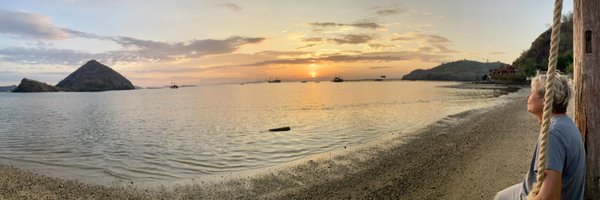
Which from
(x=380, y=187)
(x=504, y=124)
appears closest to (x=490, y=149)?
(x=380, y=187)

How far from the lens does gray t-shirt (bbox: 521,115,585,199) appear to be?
3299 mm

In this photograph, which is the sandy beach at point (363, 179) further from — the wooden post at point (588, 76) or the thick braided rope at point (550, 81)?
the thick braided rope at point (550, 81)

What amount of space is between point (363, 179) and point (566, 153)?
8671 mm

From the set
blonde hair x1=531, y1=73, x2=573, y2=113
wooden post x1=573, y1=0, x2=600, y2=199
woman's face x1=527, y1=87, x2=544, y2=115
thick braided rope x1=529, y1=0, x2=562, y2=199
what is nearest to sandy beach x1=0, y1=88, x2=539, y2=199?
wooden post x1=573, y1=0, x2=600, y2=199

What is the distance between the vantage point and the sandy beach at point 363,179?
10.2m

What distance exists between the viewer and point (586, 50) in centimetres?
451

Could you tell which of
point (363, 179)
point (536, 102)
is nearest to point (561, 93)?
point (536, 102)

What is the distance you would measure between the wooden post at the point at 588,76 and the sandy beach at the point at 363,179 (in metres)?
4.70

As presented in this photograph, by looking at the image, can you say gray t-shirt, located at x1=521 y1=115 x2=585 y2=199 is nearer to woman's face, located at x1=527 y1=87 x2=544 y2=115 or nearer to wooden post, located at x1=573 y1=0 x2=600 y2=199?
woman's face, located at x1=527 y1=87 x2=544 y2=115

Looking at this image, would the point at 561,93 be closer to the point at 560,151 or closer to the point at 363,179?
the point at 560,151

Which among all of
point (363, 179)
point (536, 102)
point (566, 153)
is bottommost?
point (363, 179)

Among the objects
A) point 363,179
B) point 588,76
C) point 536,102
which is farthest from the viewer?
point 363,179

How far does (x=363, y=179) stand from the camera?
1182 centimetres

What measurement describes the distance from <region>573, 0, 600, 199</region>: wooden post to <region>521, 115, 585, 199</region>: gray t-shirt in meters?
1.26
